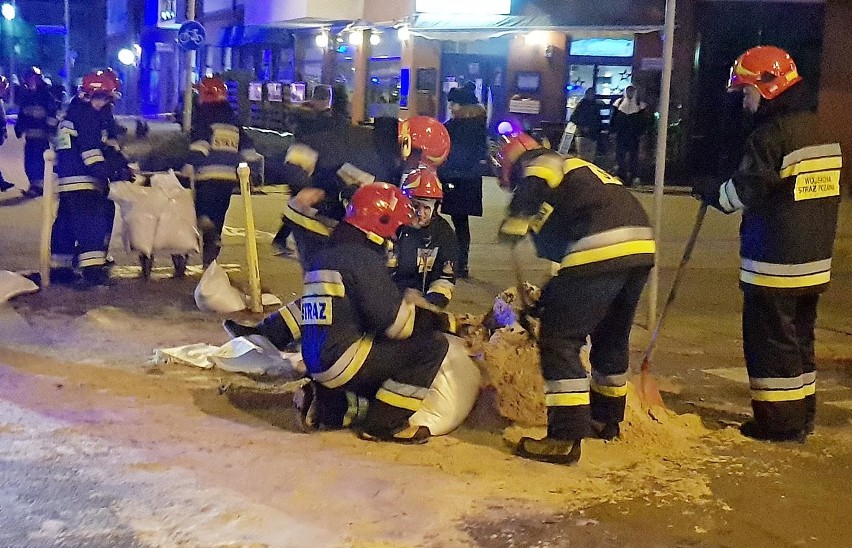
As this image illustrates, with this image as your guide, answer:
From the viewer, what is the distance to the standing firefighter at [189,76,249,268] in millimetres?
10170

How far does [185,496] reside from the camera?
500 cm

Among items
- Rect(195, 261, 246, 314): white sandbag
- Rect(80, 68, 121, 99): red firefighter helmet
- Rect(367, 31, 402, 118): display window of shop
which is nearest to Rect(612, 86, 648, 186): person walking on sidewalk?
Rect(367, 31, 402, 118): display window of shop

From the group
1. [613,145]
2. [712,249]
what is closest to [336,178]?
[712,249]

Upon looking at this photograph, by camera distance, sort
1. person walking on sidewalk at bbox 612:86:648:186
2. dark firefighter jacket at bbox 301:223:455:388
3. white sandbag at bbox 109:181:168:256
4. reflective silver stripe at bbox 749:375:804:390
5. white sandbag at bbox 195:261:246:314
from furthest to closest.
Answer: person walking on sidewalk at bbox 612:86:648:186, white sandbag at bbox 109:181:168:256, white sandbag at bbox 195:261:246:314, reflective silver stripe at bbox 749:375:804:390, dark firefighter jacket at bbox 301:223:455:388

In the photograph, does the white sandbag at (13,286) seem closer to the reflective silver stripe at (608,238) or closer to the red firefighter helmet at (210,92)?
the red firefighter helmet at (210,92)

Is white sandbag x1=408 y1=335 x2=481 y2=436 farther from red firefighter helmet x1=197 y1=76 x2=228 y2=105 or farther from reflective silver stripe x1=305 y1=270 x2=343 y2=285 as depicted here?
red firefighter helmet x1=197 y1=76 x2=228 y2=105

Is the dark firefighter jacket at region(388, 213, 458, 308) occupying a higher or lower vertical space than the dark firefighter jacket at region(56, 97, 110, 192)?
lower

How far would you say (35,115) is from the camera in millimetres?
16359

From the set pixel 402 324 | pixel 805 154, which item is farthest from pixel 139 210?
pixel 805 154

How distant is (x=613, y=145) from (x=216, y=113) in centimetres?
1305

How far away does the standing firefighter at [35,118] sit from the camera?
16297 millimetres

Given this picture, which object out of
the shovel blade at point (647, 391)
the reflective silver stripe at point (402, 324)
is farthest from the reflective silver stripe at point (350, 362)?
the shovel blade at point (647, 391)

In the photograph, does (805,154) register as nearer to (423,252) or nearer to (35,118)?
(423,252)

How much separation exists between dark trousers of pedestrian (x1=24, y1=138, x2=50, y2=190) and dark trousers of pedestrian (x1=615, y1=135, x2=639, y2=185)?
34.1 feet
